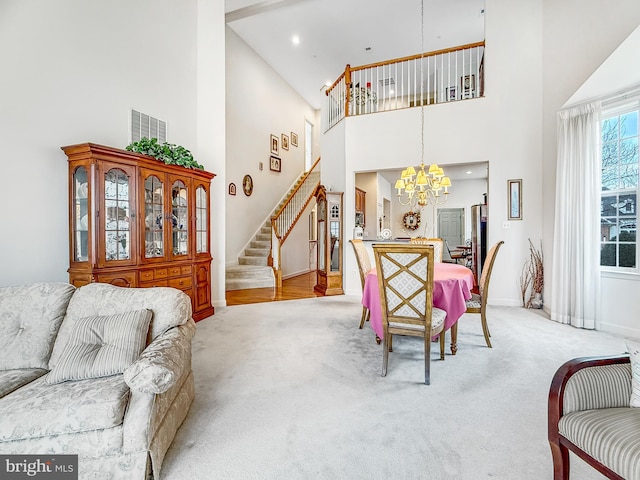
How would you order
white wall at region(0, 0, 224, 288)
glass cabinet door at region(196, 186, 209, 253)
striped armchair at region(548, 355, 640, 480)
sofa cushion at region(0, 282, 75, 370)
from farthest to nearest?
glass cabinet door at region(196, 186, 209, 253) → white wall at region(0, 0, 224, 288) → sofa cushion at region(0, 282, 75, 370) → striped armchair at region(548, 355, 640, 480)

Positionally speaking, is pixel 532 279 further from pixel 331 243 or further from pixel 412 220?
pixel 412 220

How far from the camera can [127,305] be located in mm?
2020

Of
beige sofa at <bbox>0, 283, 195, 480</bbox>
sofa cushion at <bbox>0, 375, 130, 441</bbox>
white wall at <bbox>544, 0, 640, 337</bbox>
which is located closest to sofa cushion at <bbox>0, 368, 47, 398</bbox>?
beige sofa at <bbox>0, 283, 195, 480</bbox>

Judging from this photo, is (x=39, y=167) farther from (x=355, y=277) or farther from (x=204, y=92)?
(x=355, y=277)

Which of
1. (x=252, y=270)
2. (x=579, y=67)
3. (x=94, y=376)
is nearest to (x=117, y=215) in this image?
(x=94, y=376)

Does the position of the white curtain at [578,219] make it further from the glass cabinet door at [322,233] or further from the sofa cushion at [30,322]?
the sofa cushion at [30,322]

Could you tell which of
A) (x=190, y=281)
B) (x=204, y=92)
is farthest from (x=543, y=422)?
(x=204, y=92)

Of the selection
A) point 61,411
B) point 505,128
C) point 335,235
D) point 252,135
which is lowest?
point 61,411

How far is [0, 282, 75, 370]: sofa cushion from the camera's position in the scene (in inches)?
73.9

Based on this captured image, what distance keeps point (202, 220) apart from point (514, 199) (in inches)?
187

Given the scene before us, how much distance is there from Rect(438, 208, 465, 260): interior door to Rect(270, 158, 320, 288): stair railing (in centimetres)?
454

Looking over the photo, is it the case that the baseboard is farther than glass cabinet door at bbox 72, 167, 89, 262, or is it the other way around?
the baseboard

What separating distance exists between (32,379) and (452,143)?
5784mm

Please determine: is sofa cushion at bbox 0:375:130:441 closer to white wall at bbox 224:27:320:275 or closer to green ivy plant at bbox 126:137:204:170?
green ivy plant at bbox 126:137:204:170
